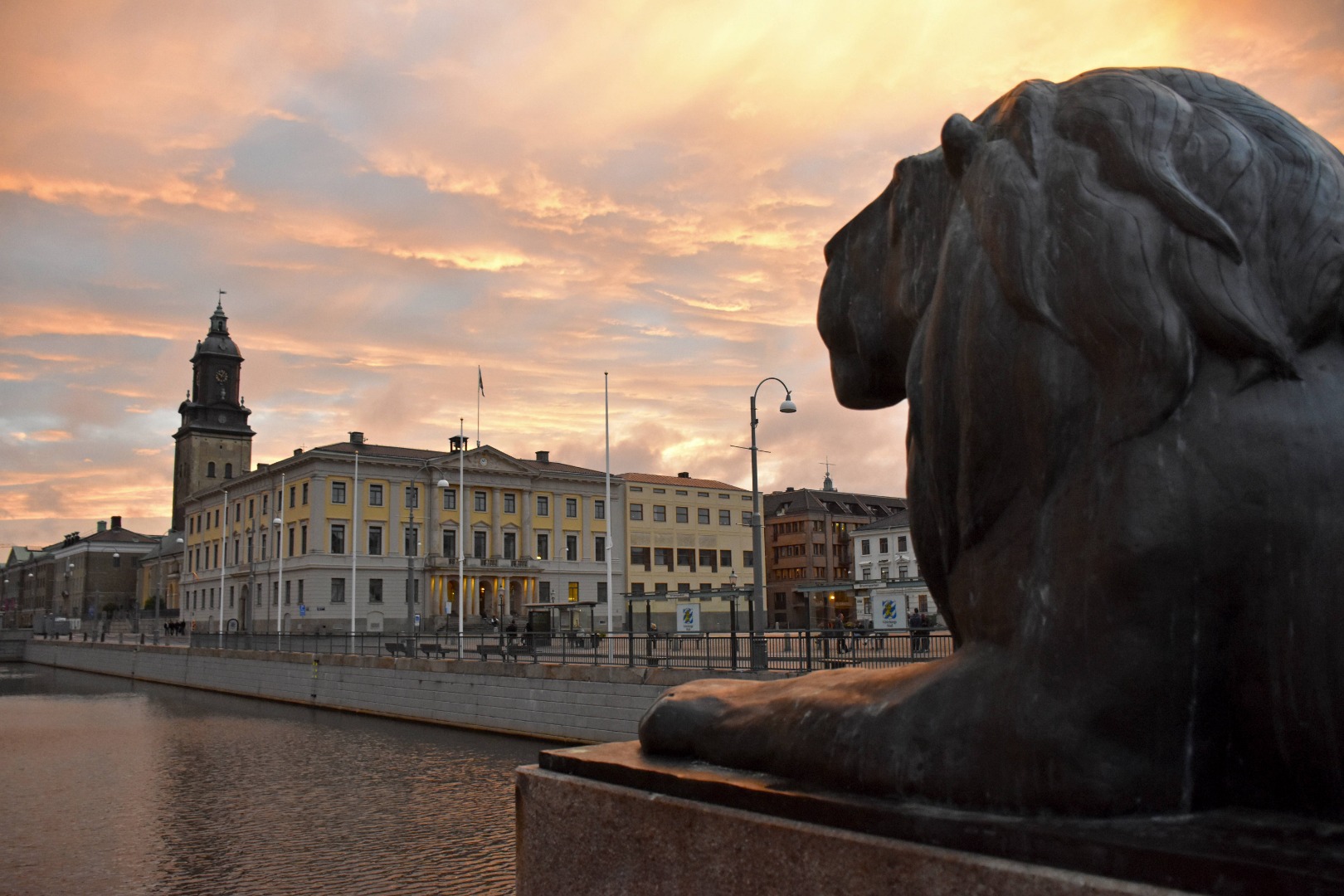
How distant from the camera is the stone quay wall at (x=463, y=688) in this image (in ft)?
60.6

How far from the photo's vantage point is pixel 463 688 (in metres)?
23.2

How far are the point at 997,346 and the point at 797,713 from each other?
0.87m

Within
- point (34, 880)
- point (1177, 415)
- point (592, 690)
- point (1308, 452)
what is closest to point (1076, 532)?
point (1177, 415)

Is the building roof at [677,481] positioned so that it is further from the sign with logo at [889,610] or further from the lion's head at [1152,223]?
the lion's head at [1152,223]

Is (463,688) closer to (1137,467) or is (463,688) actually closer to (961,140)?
(961,140)

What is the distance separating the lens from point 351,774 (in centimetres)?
1700

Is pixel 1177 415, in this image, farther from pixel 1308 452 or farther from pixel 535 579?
pixel 535 579

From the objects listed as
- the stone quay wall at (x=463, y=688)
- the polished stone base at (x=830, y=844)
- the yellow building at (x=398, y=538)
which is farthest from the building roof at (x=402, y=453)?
the polished stone base at (x=830, y=844)

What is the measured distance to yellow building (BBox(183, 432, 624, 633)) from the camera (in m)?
64.4

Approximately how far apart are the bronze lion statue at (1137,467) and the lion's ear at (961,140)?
3.6 inches

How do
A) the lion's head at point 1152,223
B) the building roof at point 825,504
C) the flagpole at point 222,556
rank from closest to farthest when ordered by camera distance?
the lion's head at point 1152,223 → the flagpole at point 222,556 → the building roof at point 825,504

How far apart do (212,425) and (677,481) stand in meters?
50.0

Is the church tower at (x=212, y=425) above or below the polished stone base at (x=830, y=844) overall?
above

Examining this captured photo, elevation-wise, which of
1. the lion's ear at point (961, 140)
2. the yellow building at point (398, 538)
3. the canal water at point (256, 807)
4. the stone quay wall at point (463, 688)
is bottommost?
the canal water at point (256, 807)
